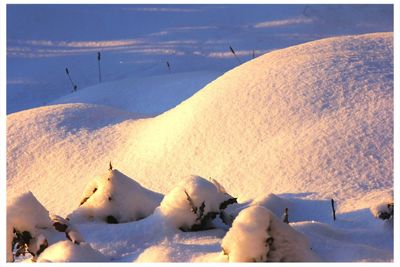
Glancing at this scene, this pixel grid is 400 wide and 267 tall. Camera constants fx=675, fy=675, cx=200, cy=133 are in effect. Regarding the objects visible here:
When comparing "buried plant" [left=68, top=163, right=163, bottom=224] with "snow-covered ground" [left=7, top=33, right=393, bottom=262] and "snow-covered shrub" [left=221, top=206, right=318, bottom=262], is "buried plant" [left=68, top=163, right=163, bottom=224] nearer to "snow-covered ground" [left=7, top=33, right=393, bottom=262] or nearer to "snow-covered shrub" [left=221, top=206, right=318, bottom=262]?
"snow-covered ground" [left=7, top=33, right=393, bottom=262]

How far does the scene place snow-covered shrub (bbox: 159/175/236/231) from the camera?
277 cm

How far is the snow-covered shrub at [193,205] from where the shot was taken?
2.77 m

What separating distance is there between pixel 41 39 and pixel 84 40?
106 centimetres

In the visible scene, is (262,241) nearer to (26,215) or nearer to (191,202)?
(191,202)

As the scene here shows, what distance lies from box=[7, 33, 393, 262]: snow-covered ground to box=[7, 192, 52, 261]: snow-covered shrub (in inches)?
10.7

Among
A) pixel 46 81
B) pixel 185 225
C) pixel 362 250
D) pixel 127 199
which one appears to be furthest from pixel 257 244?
pixel 46 81

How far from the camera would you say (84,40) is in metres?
13.6

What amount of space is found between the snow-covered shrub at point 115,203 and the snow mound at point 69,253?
69cm

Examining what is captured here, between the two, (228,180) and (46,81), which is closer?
(228,180)

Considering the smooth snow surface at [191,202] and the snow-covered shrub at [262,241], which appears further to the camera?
the smooth snow surface at [191,202]

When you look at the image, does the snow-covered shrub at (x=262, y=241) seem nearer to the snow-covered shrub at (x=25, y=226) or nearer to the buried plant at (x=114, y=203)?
the snow-covered shrub at (x=25, y=226)

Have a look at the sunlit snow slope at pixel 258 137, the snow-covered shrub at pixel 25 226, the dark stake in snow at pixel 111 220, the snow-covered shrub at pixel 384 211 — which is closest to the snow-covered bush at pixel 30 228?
the snow-covered shrub at pixel 25 226

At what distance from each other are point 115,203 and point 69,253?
0.81m
